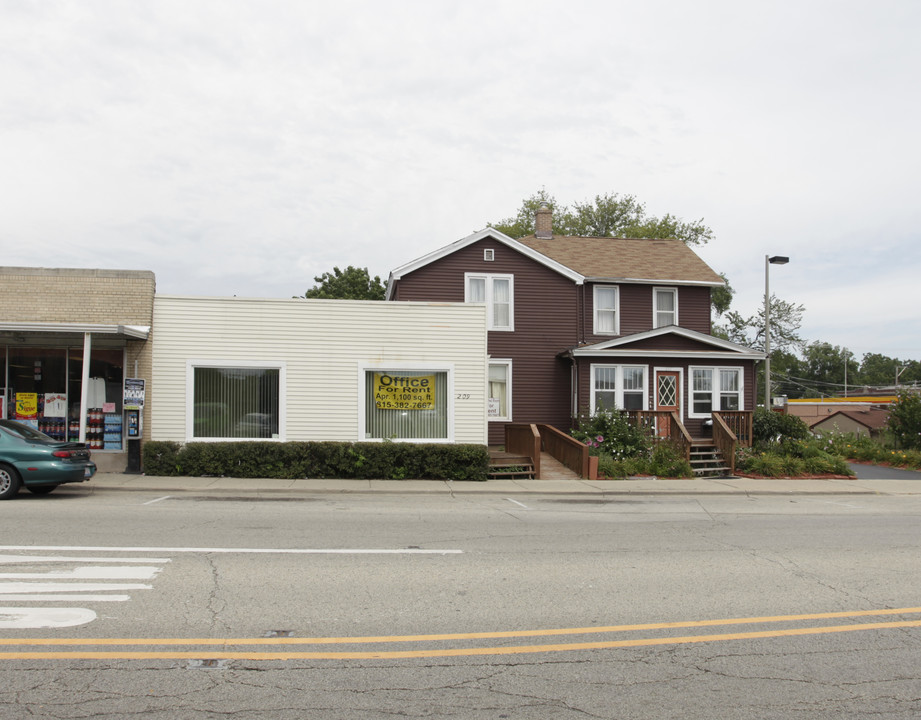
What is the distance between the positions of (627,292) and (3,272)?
18.7m

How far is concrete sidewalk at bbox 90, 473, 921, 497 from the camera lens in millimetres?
15070

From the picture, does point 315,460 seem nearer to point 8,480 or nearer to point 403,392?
point 403,392

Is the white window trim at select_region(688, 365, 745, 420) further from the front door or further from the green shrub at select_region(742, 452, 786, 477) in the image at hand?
the green shrub at select_region(742, 452, 786, 477)

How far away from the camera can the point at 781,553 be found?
927cm

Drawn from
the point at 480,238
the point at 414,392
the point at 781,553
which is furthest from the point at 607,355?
the point at 781,553

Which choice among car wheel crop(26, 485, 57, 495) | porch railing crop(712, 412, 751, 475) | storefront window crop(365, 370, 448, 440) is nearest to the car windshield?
car wheel crop(26, 485, 57, 495)

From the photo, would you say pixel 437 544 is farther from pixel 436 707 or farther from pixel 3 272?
pixel 3 272

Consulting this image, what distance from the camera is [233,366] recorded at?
17641mm

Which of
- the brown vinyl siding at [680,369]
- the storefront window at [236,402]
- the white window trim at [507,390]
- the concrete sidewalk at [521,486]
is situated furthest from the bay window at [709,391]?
the storefront window at [236,402]

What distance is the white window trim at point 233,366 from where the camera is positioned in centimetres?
1730

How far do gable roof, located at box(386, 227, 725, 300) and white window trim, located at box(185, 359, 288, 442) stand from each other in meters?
7.51

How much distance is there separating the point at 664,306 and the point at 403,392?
12.4m

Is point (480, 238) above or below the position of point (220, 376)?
above

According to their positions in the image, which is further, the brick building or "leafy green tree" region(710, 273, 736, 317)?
"leafy green tree" region(710, 273, 736, 317)
